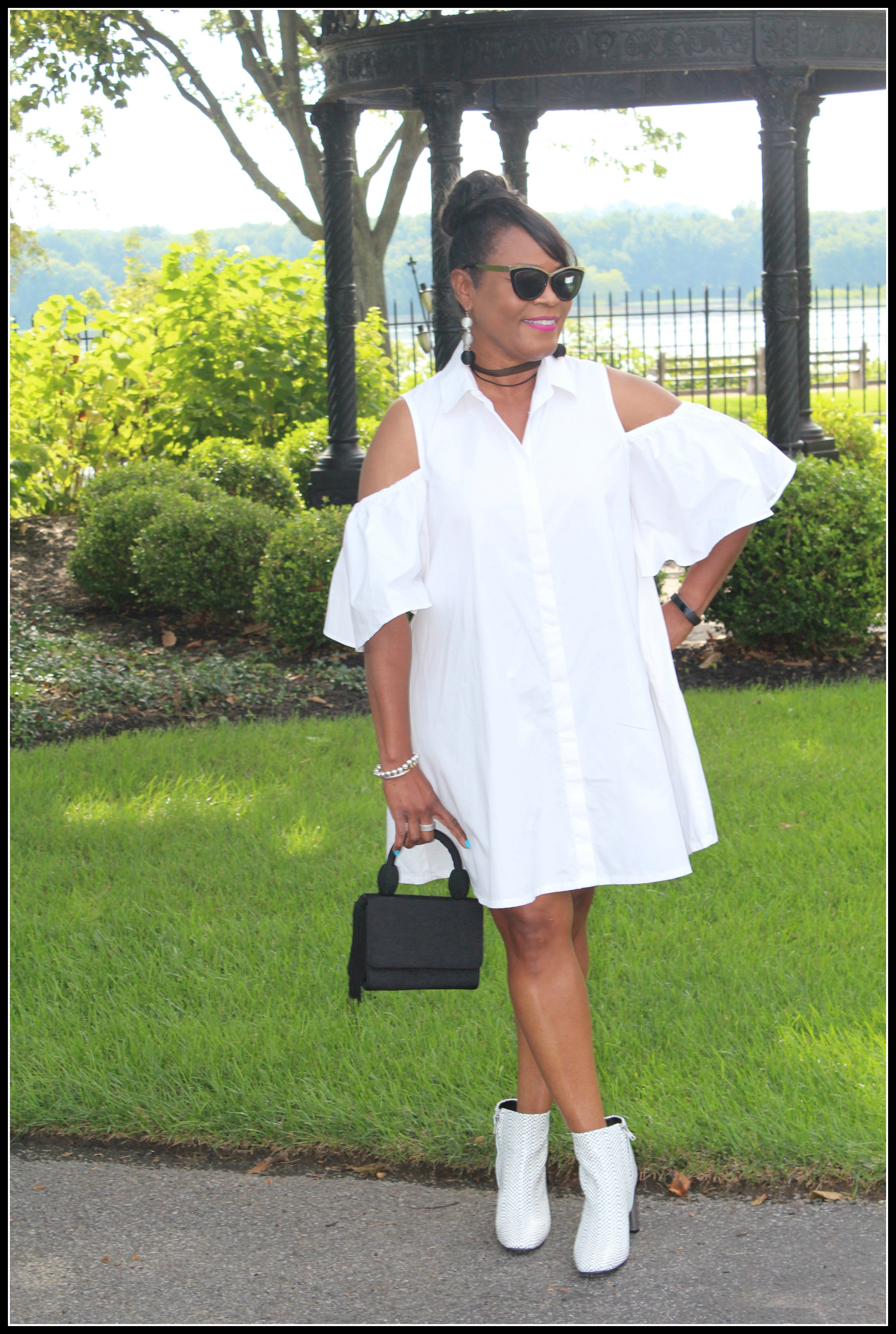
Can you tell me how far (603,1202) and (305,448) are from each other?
894cm

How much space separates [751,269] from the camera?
320 feet

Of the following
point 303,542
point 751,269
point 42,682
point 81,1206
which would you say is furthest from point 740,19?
point 751,269

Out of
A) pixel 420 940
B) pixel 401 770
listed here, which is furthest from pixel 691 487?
pixel 420 940

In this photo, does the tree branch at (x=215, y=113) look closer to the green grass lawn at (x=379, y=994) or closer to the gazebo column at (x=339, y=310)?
the gazebo column at (x=339, y=310)

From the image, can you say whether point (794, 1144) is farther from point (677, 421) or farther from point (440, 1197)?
point (677, 421)

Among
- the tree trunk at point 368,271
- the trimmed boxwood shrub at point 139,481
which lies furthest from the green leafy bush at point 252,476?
the tree trunk at point 368,271

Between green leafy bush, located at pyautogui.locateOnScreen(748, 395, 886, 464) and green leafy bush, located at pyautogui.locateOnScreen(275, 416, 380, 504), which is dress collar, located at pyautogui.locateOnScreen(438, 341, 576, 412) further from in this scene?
green leafy bush, located at pyautogui.locateOnScreen(748, 395, 886, 464)

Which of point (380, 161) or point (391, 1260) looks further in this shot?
point (380, 161)

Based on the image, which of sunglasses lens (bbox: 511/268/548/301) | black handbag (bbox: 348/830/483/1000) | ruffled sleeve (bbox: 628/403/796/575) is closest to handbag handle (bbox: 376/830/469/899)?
black handbag (bbox: 348/830/483/1000)

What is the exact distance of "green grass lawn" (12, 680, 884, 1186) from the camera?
10.5ft

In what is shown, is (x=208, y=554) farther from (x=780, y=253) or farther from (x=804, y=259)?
(x=804, y=259)

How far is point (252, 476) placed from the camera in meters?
10.1

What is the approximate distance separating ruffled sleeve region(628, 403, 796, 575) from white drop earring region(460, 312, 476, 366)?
0.39 metres

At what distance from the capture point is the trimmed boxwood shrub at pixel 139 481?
31.8 ft
